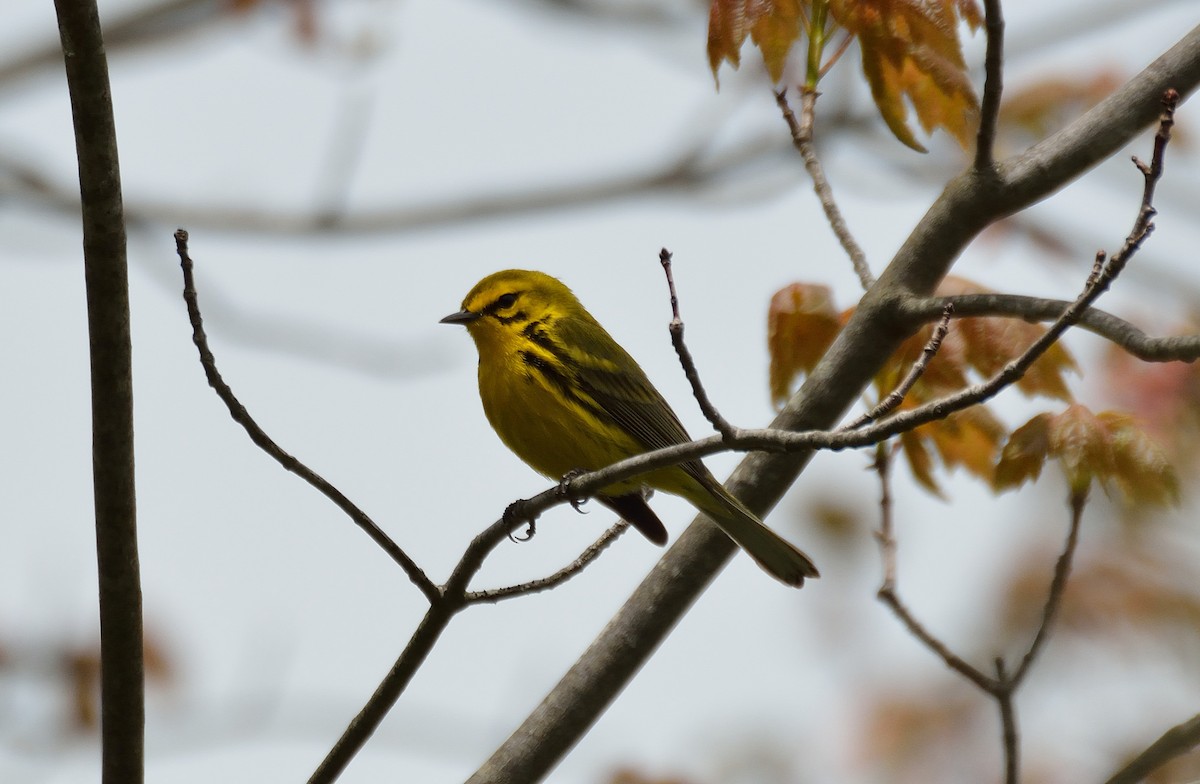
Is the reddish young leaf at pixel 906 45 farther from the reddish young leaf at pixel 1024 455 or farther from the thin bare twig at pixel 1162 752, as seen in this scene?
the thin bare twig at pixel 1162 752

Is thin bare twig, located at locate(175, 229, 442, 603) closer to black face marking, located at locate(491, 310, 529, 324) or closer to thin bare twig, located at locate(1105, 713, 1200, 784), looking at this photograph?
thin bare twig, located at locate(1105, 713, 1200, 784)

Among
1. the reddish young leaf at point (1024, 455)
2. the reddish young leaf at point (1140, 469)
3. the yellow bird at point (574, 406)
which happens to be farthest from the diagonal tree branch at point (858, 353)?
the reddish young leaf at point (1140, 469)

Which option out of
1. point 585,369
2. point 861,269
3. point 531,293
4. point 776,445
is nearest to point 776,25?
point 861,269

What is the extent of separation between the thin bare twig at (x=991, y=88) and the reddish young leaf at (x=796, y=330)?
0.89m

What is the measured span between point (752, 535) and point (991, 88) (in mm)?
1636

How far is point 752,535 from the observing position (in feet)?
13.5

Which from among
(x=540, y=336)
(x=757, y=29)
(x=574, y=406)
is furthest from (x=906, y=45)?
(x=540, y=336)

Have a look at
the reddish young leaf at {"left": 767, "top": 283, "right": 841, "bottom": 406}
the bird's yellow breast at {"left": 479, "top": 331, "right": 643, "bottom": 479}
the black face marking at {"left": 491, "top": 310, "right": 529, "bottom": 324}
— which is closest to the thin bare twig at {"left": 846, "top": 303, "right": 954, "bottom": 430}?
the reddish young leaf at {"left": 767, "top": 283, "right": 841, "bottom": 406}

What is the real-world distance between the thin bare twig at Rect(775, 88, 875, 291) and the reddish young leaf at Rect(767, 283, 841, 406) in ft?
0.95

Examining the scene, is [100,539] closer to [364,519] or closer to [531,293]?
[364,519]

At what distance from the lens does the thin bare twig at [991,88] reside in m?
3.12

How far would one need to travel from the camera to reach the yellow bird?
184 inches

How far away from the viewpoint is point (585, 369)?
16.8 feet

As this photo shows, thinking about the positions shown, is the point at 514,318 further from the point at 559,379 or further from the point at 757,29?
the point at 757,29
